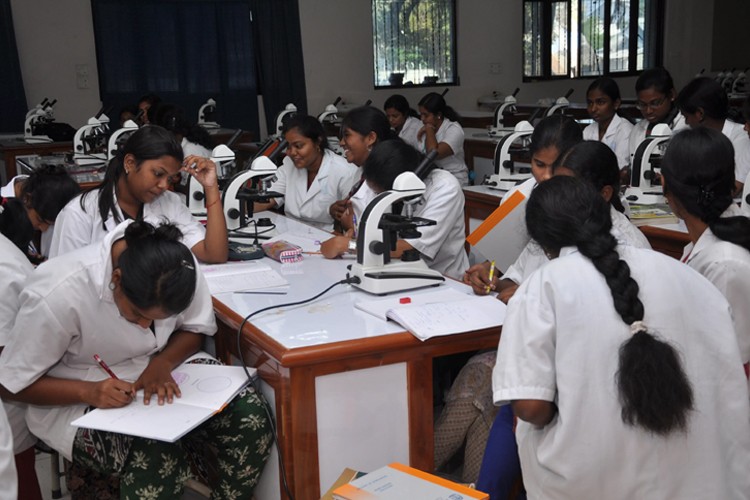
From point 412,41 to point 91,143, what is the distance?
4.28m

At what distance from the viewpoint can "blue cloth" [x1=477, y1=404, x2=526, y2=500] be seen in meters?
1.74

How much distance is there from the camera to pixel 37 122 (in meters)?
6.38

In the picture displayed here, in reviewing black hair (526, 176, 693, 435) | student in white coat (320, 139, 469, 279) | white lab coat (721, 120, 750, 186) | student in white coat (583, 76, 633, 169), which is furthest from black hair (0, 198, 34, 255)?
student in white coat (583, 76, 633, 169)

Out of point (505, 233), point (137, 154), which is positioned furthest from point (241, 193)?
point (505, 233)

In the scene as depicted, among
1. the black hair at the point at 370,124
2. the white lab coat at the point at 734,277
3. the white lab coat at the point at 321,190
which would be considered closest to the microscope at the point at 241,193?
the black hair at the point at 370,124

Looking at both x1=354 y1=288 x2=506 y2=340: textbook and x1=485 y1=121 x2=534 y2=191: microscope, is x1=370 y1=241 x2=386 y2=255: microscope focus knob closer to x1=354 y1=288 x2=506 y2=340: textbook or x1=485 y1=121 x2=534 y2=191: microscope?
x1=354 y1=288 x2=506 y2=340: textbook

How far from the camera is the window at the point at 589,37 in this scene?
30.1 ft

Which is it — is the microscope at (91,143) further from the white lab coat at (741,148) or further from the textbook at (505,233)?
the white lab coat at (741,148)

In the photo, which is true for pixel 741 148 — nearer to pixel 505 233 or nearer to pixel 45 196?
pixel 505 233

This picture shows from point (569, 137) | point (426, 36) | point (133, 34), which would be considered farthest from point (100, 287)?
point (426, 36)

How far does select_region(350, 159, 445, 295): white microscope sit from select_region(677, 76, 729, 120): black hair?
6.05ft

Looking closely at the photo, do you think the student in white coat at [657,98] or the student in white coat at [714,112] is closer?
the student in white coat at [714,112]

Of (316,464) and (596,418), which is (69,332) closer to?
(316,464)

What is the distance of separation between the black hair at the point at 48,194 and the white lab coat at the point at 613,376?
2092 millimetres
